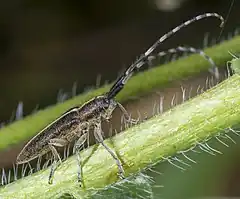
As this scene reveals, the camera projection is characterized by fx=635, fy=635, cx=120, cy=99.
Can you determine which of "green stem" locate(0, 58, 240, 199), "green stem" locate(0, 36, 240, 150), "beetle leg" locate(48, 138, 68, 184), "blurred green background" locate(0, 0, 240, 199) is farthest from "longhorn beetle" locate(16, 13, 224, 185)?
"blurred green background" locate(0, 0, 240, 199)

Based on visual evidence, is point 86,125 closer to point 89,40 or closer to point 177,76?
point 177,76

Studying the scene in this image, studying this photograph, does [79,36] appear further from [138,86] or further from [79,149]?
[79,149]

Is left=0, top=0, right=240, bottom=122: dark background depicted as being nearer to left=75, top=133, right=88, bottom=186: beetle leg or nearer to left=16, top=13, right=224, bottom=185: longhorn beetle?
left=16, top=13, right=224, bottom=185: longhorn beetle

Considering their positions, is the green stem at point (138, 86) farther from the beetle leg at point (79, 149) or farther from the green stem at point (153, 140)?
the green stem at point (153, 140)

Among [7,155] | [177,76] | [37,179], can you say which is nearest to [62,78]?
[7,155]

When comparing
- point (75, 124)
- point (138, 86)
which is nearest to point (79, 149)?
point (75, 124)

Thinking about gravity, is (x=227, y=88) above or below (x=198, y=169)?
above
